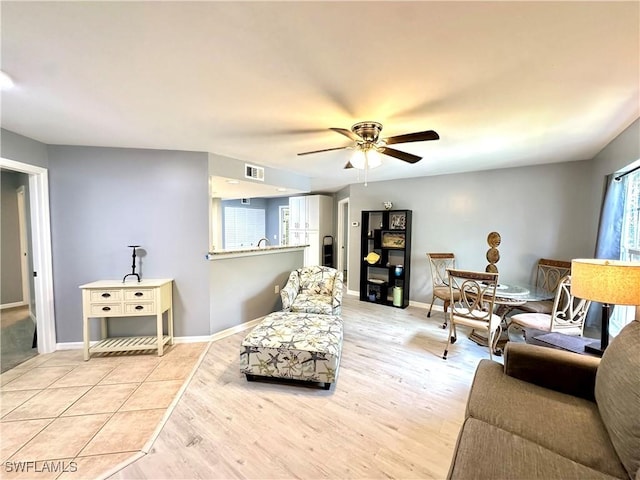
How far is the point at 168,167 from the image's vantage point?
3047 millimetres

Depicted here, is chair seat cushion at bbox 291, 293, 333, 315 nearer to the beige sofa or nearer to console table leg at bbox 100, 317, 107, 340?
the beige sofa

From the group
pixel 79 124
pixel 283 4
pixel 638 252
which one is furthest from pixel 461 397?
pixel 79 124

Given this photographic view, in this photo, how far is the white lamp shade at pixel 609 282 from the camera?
147cm

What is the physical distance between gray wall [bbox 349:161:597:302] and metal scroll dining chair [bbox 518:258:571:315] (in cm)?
14

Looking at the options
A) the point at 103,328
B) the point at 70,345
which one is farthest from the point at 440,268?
the point at 70,345

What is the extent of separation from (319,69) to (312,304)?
2.53 meters

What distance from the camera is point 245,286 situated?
11.9ft

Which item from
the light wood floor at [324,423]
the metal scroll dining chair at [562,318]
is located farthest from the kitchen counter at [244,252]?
the metal scroll dining chair at [562,318]

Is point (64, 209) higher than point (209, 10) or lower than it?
lower

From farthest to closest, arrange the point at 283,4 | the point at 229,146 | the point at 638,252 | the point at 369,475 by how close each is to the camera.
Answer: the point at 229,146, the point at 638,252, the point at 369,475, the point at 283,4

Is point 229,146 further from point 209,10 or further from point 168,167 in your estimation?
point 209,10

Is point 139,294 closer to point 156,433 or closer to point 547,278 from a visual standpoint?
point 156,433

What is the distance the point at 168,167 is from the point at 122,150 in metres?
0.52

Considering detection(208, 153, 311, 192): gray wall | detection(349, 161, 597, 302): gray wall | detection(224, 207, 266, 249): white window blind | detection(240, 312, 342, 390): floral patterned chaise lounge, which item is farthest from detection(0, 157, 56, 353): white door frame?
detection(349, 161, 597, 302): gray wall
